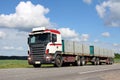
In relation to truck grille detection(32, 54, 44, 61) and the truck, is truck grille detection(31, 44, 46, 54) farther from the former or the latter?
truck grille detection(32, 54, 44, 61)

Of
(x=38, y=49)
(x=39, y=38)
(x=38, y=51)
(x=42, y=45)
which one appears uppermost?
(x=39, y=38)

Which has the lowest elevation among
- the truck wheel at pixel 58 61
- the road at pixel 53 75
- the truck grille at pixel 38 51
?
the road at pixel 53 75

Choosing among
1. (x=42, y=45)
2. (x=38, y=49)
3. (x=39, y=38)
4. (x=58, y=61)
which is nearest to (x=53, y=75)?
(x=42, y=45)

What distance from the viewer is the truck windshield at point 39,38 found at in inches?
1161

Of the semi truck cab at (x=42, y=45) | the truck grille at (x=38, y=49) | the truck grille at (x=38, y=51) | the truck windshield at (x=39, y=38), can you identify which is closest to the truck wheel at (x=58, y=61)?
the semi truck cab at (x=42, y=45)

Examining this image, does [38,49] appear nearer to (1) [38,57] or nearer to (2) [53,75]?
(1) [38,57]

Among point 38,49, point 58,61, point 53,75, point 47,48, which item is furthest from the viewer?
point 58,61

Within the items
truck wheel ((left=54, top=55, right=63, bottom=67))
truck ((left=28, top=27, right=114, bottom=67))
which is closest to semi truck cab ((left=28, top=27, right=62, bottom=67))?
truck ((left=28, top=27, right=114, bottom=67))

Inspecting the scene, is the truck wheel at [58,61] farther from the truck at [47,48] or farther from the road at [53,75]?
the road at [53,75]

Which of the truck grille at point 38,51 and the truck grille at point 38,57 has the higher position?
the truck grille at point 38,51

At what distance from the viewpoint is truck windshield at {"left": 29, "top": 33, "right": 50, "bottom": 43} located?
2950 centimetres

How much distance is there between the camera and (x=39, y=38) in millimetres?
29812

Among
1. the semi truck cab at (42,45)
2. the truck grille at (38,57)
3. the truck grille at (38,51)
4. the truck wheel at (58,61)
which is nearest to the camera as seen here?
the semi truck cab at (42,45)

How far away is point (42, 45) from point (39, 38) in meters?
0.77
